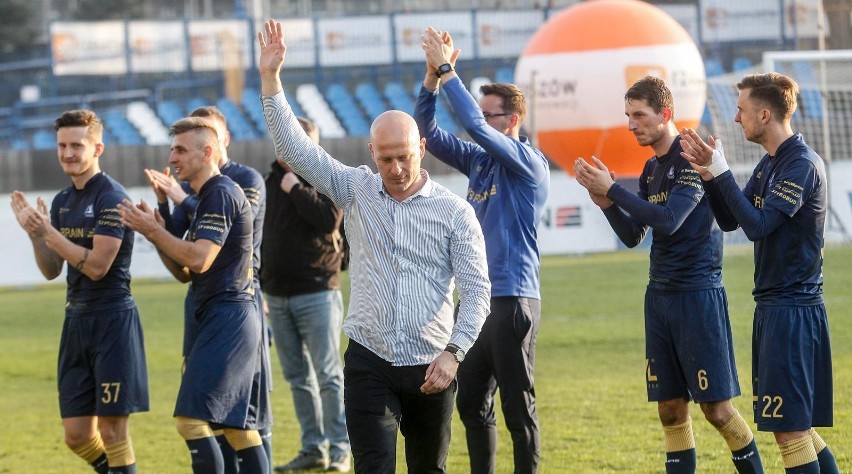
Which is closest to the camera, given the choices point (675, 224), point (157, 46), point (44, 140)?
point (675, 224)

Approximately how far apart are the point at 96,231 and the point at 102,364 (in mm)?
747

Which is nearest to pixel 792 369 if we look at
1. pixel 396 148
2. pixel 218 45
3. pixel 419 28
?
pixel 396 148

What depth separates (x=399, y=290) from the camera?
16.6ft

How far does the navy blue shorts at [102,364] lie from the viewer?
6.74 m

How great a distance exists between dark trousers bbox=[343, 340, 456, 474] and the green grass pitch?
8.41ft

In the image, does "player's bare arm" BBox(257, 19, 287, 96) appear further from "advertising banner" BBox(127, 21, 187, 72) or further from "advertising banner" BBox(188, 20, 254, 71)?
"advertising banner" BBox(127, 21, 187, 72)

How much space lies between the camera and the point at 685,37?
23047 mm

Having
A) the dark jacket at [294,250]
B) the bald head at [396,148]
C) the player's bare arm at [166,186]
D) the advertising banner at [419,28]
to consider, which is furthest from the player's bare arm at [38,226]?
the advertising banner at [419,28]

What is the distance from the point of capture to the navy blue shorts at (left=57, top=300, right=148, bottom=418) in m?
6.74

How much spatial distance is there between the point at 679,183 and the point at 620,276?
1418 centimetres

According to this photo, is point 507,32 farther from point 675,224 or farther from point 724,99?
point 675,224

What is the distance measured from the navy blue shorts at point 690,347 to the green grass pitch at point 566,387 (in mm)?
1339

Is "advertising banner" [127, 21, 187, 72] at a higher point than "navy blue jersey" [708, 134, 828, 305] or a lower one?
higher

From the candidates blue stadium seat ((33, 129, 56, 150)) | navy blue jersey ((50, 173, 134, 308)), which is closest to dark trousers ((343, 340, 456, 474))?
navy blue jersey ((50, 173, 134, 308))
